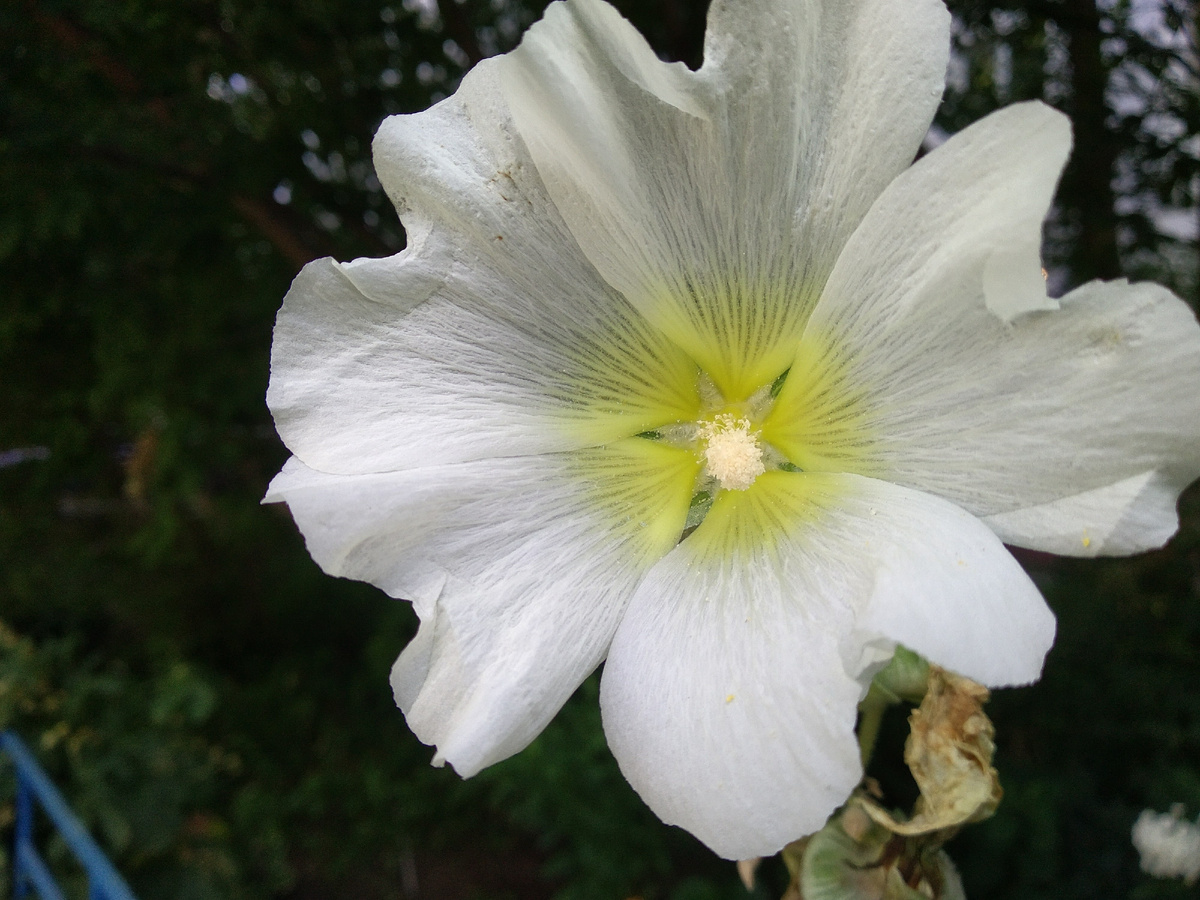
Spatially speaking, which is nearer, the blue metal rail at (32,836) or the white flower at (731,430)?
the white flower at (731,430)

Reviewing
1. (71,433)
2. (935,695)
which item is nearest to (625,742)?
(935,695)

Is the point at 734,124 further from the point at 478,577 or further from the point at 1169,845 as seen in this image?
the point at 1169,845

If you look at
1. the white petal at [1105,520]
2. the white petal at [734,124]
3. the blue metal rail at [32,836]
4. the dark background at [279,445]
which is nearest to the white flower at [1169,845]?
the dark background at [279,445]

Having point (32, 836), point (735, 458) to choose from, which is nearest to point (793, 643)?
point (735, 458)

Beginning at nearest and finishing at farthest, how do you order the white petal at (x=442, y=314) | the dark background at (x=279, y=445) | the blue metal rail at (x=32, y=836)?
the white petal at (x=442, y=314) < the dark background at (x=279, y=445) < the blue metal rail at (x=32, y=836)

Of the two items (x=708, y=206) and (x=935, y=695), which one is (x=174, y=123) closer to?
(x=708, y=206)

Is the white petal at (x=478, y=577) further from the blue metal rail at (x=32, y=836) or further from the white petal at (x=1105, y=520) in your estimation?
the blue metal rail at (x=32, y=836)

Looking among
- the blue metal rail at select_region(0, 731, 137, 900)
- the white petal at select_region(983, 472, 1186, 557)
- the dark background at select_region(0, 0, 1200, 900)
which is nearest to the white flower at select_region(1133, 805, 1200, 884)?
the dark background at select_region(0, 0, 1200, 900)
